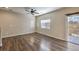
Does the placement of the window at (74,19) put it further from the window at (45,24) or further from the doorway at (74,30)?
the window at (45,24)

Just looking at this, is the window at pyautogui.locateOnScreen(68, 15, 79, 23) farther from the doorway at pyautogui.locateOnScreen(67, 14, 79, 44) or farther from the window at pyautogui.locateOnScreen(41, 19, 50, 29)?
the window at pyautogui.locateOnScreen(41, 19, 50, 29)

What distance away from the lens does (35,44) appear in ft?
7.10

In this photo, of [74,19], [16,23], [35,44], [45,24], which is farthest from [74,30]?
[16,23]

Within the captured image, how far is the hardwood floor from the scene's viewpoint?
6.56ft

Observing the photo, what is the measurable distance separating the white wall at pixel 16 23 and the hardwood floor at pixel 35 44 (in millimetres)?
127

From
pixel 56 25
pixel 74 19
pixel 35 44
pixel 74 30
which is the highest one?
pixel 74 19

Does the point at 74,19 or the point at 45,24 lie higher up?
the point at 74,19

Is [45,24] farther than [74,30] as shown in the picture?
Yes

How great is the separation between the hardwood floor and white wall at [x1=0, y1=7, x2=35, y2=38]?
127 mm

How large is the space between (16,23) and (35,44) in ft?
2.12

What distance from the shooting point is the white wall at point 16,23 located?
2146mm

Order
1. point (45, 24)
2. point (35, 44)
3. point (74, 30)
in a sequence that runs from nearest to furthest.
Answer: point (35, 44) → point (74, 30) → point (45, 24)

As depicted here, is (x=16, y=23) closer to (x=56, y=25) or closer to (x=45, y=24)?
(x=45, y=24)

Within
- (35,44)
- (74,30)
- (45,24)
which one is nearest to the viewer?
(35,44)
